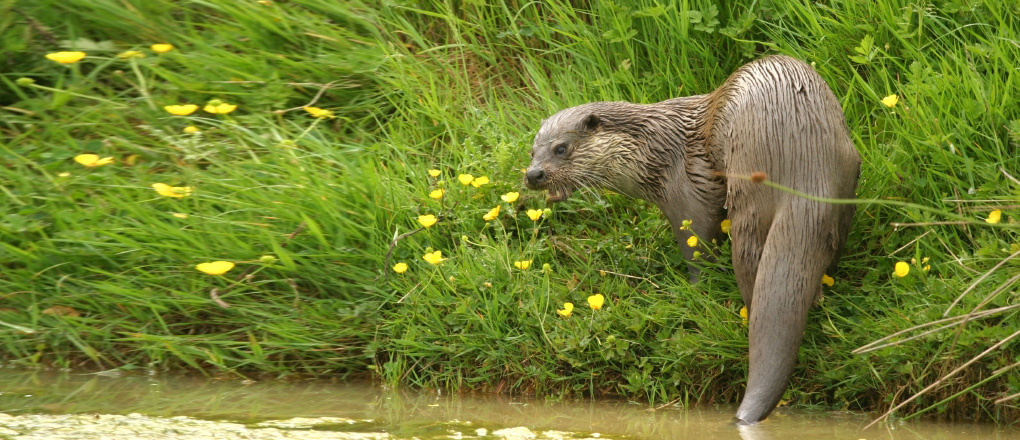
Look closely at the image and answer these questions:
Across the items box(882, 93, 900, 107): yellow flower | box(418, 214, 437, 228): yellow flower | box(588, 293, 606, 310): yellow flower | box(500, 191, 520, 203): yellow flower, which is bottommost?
box(588, 293, 606, 310): yellow flower

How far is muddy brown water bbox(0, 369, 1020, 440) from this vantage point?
2852 mm

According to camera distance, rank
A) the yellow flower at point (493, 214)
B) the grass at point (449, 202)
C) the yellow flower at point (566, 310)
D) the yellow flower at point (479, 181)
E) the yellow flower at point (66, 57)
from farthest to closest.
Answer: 1. the yellow flower at point (66, 57)
2. the yellow flower at point (479, 181)
3. the yellow flower at point (493, 214)
4. the yellow flower at point (566, 310)
5. the grass at point (449, 202)

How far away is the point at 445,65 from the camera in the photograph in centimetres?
466

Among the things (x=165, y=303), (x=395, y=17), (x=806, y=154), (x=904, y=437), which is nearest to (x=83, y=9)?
(x=395, y=17)

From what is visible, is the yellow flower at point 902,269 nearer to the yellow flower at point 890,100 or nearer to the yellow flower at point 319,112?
the yellow flower at point 890,100

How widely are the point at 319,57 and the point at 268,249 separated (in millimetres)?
1190

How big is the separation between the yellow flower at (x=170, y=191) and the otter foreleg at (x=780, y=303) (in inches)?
88.3

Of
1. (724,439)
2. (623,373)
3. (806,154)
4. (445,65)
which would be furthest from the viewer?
(445,65)

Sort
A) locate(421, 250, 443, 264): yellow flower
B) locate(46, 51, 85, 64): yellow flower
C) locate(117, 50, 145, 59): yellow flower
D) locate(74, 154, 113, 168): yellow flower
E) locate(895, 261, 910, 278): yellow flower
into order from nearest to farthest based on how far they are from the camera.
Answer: locate(895, 261, 910, 278): yellow flower < locate(421, 250, 443, 264): yellow flower < locate(74, 154, 113, 168): yellow flower < locate(46, 51, 85, 64): yellow flower < locate(117, 50, 145, 59): yellow flower

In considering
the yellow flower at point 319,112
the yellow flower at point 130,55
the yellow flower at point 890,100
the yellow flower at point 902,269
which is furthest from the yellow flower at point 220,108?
the yellow flower at point 902,269

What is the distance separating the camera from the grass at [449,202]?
10.6 ft

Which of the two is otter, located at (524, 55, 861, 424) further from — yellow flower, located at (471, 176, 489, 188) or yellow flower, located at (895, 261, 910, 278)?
yellow flower, located at (471, 176, 489, 188)

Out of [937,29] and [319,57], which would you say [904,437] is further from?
[319,57]

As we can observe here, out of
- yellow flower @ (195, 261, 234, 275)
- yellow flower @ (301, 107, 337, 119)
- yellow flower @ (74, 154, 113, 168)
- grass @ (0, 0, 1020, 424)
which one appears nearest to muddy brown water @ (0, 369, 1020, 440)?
grass @ (0, 0, 1020, 424)
